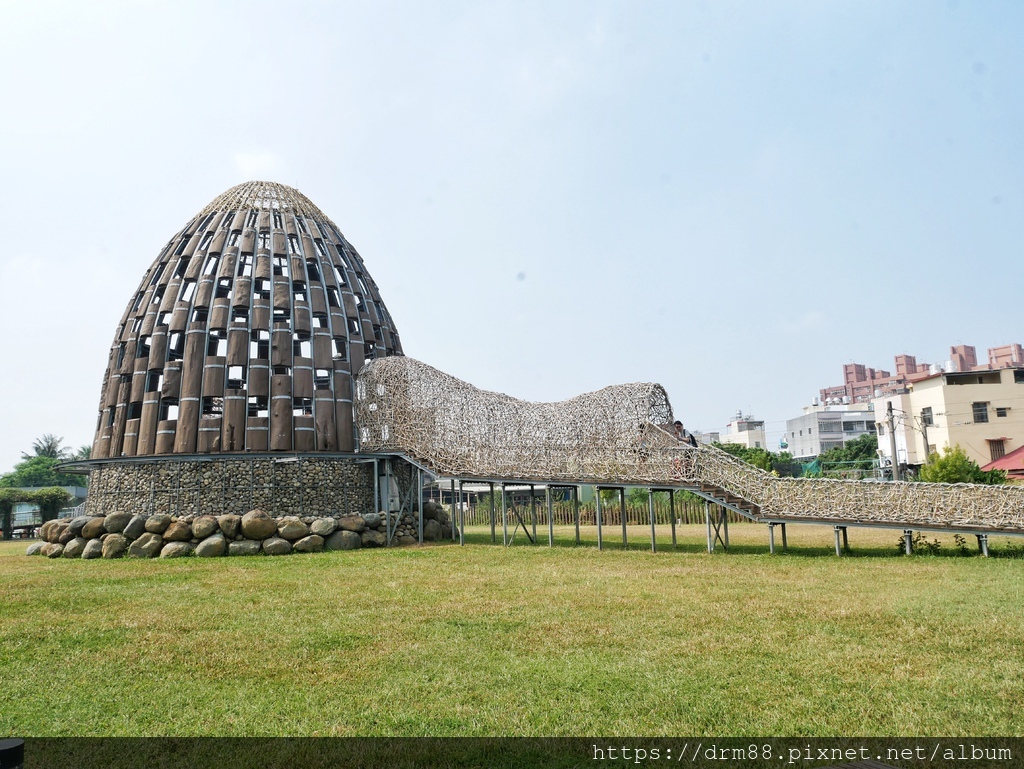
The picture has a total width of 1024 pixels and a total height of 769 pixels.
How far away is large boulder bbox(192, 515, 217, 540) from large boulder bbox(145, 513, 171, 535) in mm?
1175

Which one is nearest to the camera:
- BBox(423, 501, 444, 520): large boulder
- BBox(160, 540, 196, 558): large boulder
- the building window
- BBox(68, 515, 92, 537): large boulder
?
BBox(160, 540, 196, 558): large boulder

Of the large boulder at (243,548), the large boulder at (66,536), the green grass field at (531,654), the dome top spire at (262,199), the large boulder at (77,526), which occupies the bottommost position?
the green grass field at (531,654)

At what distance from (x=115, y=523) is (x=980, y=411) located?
52.7 m

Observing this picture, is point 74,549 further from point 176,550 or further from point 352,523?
point 352,523

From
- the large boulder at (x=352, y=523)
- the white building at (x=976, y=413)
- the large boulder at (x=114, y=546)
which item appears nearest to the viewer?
the large boulder at (x=114, y=546)

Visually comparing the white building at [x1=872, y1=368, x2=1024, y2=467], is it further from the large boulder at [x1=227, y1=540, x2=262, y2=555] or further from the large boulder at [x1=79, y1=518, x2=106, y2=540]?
the large boulder at [x1=79, y1=518, x2=106, y2=540]

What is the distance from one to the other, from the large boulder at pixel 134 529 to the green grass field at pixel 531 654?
828 cm

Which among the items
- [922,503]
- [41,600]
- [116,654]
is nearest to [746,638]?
[116,654]

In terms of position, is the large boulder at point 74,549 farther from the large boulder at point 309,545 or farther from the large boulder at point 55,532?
the large boulder at point 309,545

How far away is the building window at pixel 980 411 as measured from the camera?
4922 centimetres

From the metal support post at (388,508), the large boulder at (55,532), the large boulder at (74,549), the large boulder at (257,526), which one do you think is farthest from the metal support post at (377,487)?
the large boulder at (55,532)

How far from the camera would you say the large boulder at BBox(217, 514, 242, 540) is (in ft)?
80.4

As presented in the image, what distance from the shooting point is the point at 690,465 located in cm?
2161

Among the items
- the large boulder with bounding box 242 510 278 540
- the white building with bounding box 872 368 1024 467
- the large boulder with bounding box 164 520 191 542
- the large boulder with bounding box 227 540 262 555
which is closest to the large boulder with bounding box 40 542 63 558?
the large boulder with bounding box 164 520 191 542
